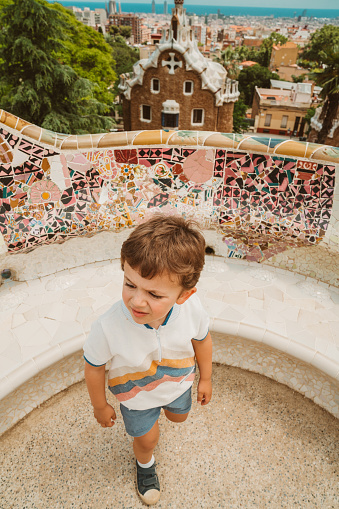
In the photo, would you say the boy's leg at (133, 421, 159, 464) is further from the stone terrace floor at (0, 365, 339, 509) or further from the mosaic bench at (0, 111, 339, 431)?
the mosaic bench at (0, 111, 339, 431)

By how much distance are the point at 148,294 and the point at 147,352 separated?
39cm

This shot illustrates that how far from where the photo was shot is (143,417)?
5.99 feet

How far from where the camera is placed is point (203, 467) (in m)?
2.34

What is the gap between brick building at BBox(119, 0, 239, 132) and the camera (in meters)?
15.9

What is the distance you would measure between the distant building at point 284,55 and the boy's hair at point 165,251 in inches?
2939

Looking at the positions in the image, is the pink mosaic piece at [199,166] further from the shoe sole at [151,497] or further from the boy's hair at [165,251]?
the shoe sole at [151,497]

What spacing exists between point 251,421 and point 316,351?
76cm

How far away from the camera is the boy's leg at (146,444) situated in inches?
76.1

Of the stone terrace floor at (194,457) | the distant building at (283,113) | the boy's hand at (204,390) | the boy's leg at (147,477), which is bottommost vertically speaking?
the distant building at (283,113)

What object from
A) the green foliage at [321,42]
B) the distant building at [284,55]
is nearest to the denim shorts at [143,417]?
the green foliage at [321,42]

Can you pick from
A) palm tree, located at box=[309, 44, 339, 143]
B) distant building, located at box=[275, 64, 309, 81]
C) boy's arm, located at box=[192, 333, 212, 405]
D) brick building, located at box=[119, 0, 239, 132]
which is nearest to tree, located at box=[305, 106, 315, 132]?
palm tree, located at box=[309, 44, 339, 143]

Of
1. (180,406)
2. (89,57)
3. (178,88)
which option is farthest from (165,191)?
(89,57)

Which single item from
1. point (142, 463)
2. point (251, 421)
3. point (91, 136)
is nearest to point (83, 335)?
point (142, 463)

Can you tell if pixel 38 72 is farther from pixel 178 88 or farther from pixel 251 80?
pixel 251 80
